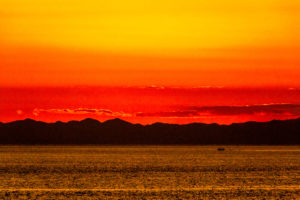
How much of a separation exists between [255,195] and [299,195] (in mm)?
2347

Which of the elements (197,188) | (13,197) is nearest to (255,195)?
(197,188)

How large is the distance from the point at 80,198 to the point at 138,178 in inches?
614

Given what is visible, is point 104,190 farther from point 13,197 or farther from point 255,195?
point 255,195

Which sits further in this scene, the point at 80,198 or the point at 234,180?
the point at 234,180

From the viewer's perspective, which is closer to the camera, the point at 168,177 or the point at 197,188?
the point at 197,188

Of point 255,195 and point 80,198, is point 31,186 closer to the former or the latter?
point 80,198

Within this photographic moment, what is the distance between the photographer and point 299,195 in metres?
37.2

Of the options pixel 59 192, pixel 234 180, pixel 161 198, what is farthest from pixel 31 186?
pixel 234 180

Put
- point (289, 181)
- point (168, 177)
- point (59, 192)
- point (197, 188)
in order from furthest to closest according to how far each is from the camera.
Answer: point (168, 177) → point (289, 181) → point (197, 188) → point (59, 192)

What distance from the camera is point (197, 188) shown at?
42.3 metres

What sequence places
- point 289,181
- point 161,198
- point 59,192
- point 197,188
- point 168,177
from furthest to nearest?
point 168,177 < point 289,181 < point 197,188 < point 59,192 < point 161,198

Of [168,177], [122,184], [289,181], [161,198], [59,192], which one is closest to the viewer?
[161,198]

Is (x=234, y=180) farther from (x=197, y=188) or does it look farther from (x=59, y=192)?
(x=59, y=192)

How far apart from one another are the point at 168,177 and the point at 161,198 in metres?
16.4
